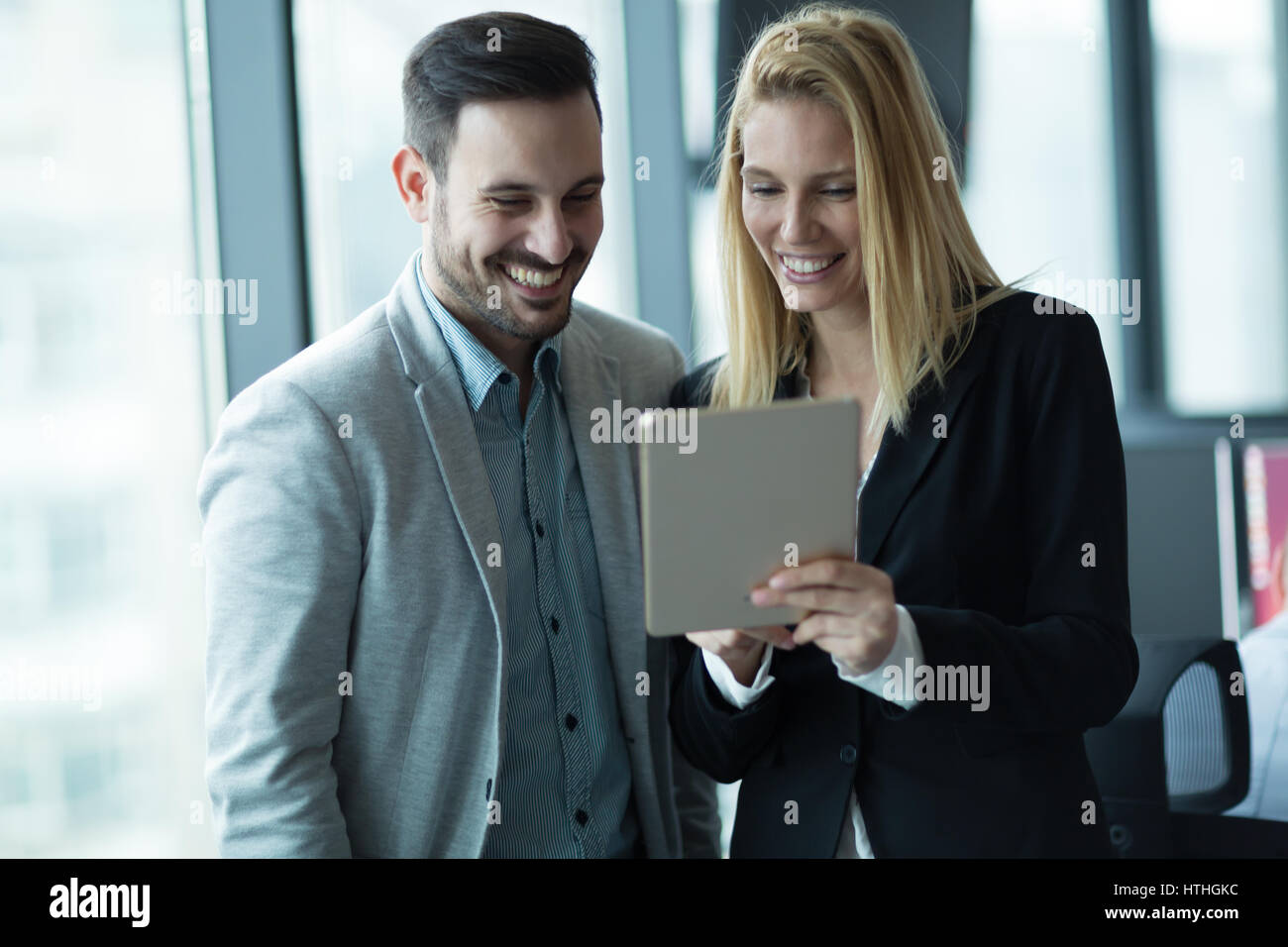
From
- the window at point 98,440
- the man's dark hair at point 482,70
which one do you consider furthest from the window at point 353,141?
the man's dark hair at point 482,70

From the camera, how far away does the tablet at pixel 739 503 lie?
1109 mm

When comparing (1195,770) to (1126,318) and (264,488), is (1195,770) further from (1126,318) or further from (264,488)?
(1126,318)

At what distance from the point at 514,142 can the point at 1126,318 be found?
11.6 feet

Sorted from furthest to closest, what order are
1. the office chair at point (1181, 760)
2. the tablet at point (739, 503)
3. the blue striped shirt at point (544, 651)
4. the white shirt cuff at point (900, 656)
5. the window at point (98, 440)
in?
the office chair at point (1181, 760)
the window at point (98, 440)
the blue striped shirt at point (544, 651)
the white shirt cuff at point (900, 656)
the tablet at point (739, 503)

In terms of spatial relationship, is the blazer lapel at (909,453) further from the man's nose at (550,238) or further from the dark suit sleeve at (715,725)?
the man's nose at (550,238)

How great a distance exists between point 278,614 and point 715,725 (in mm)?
551

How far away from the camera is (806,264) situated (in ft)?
4.87

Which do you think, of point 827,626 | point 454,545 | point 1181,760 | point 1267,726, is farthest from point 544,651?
point 1267,726

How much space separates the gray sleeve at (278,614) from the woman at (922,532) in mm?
454

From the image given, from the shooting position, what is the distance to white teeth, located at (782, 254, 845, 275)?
148cm

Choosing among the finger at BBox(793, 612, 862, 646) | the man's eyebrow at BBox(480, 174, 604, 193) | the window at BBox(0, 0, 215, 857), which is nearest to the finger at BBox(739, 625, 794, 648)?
the finger at BBox(793, 612, 862, 646)

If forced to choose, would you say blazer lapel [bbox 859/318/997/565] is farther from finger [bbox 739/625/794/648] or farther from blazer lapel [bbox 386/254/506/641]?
blazer lapel [bbox 386/254/506/641]

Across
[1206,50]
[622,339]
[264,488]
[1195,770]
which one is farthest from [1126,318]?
[264,488]

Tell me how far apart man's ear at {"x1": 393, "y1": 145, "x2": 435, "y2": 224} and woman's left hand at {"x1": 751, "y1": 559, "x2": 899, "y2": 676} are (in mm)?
745
